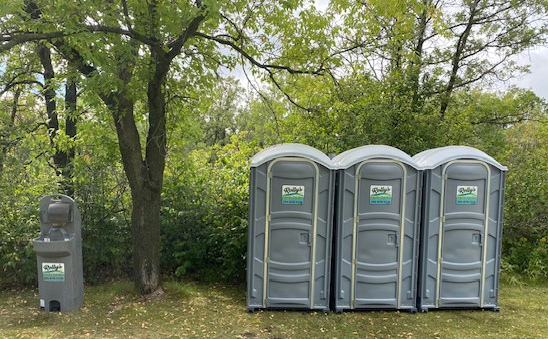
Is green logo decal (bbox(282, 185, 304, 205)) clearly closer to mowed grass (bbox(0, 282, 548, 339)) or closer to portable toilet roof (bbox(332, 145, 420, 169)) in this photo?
portable toilet roof (bbox(332, 145, 420, 169))

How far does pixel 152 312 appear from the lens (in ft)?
15.6

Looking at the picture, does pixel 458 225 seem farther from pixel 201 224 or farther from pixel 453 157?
pixel 201 224

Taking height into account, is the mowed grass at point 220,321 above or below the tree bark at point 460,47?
below

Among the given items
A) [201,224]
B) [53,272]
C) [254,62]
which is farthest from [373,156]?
[53,272]

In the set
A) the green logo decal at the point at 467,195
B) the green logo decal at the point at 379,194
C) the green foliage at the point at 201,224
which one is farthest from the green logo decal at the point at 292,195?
the green logo decal at the point at 467,195

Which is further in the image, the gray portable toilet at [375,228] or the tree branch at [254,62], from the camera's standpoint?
the tree branch at [254,62]

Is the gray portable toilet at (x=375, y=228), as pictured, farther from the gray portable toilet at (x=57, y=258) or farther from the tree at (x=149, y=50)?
the gray portable toilet at (x=57, y=258)

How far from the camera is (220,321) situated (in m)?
4.54

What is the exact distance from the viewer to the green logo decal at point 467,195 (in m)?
4.95

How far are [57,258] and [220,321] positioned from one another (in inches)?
85.9

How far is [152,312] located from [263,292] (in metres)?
1.40

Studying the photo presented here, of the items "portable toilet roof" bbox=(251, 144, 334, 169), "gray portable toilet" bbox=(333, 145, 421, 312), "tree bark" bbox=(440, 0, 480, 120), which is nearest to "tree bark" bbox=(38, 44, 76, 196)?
"portable toilet roof" bbox=(251, 144, 334, 169)

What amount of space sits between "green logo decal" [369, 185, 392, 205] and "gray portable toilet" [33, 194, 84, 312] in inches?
150

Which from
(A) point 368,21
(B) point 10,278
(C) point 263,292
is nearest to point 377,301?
(C) point 263,292
